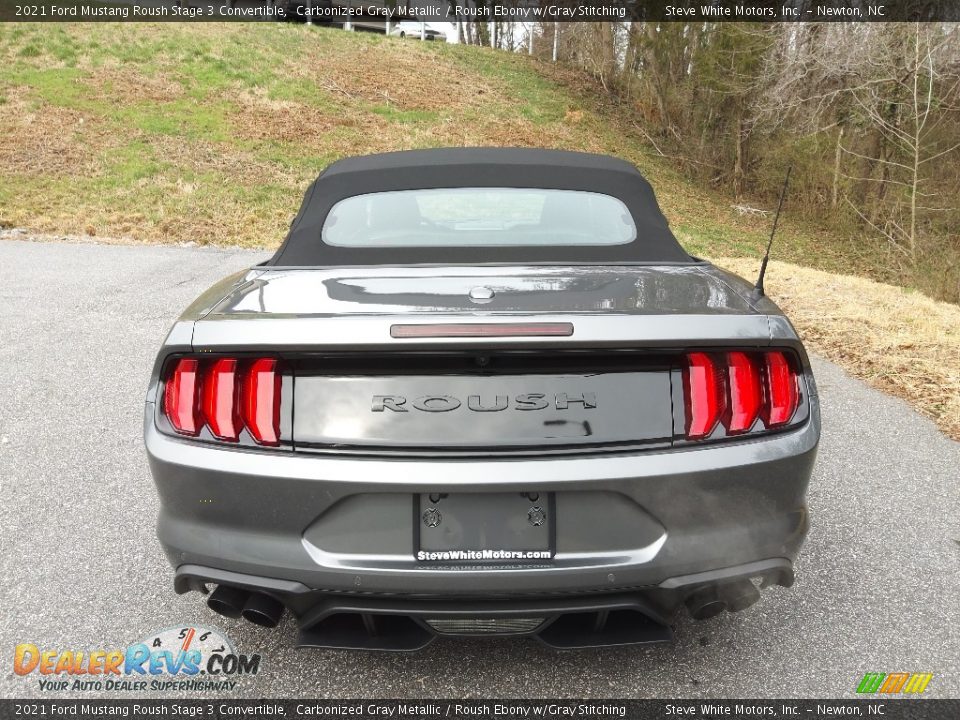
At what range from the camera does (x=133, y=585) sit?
8.70 feet

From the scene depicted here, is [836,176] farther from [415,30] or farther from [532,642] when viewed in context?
[415,30]

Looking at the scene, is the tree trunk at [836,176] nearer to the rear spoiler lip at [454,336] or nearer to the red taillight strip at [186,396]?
the rear spoiler lip at [454,336]

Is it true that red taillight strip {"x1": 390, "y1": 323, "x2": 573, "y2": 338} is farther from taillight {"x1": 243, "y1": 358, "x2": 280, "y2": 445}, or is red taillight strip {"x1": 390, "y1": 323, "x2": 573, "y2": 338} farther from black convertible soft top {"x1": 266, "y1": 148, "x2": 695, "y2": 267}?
black convertible soft top {"x1": 266, "y1": 148, "x2": 695, "y2": 267}

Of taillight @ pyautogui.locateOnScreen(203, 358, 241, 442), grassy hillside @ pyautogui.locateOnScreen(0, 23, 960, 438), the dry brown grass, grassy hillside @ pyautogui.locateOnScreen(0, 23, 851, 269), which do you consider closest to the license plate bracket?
taillight @ pyautogui.locateOnScreen(203, 358, 241, 442)

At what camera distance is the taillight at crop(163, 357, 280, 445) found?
183 cm

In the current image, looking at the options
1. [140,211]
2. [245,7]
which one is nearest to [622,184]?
[140,211]

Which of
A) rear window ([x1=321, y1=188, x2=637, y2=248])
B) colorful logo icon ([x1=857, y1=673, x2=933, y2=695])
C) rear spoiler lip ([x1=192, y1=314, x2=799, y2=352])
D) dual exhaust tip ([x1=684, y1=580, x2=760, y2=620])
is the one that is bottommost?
colorful logo icon ([x1=857, y1=673, x2=933, y2=695])

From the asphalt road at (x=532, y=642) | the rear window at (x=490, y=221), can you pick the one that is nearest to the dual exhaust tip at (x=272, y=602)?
the asphalt road at (x=532, y=642)

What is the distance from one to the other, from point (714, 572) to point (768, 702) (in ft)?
1.90

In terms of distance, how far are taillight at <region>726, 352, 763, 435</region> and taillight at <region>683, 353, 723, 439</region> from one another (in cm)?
5

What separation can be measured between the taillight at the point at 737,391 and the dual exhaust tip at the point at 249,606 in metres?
1.24

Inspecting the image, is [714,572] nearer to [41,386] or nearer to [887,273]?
A: [41,386]

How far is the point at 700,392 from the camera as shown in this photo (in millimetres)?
1856

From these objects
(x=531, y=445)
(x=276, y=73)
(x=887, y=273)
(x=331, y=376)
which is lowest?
(x=887, y=273)
